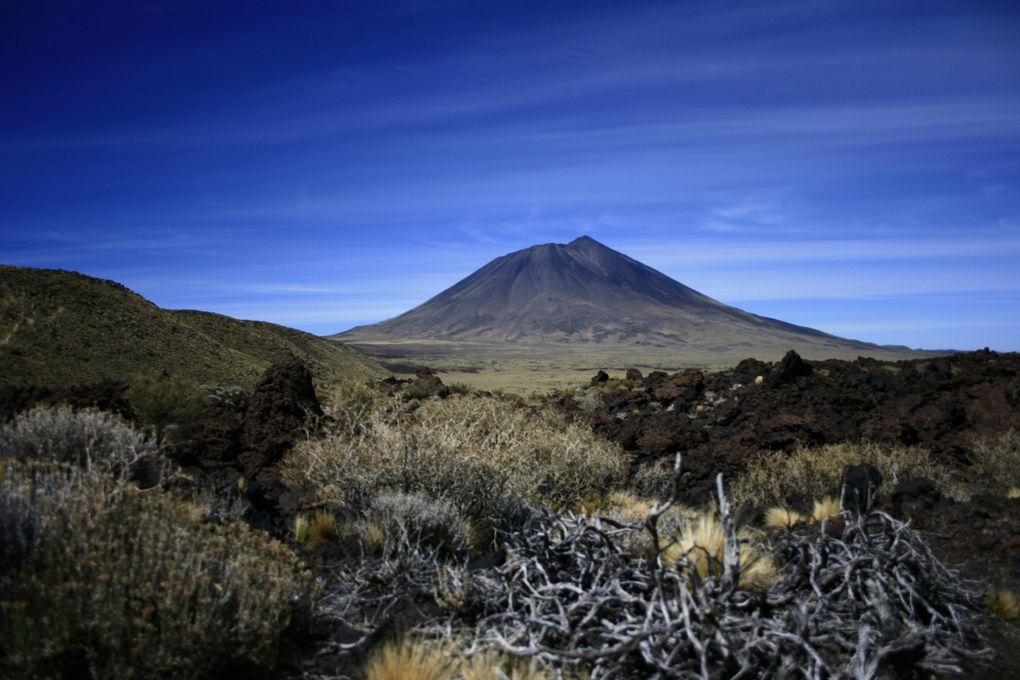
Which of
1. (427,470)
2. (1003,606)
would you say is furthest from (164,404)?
(1003,606)

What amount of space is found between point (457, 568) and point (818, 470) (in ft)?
20.2

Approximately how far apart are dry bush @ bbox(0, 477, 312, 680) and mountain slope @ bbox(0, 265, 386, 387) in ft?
33.2

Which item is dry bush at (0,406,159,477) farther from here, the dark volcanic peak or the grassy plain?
the dark volcanic peak

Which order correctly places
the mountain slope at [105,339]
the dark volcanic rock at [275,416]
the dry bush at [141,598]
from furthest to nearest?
the mountain slope at [105,339] → the dark volcanic rock at [275,416] → the dry bush at [141,598]

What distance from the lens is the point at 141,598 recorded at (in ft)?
9.34

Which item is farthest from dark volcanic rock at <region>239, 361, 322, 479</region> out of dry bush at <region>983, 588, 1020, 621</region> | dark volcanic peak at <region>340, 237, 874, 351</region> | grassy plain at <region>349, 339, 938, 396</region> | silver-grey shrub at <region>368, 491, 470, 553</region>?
dark volcanic peak at <region>340, 237, 874, 351</region>

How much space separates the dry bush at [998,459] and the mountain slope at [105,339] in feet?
47.0

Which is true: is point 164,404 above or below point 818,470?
above

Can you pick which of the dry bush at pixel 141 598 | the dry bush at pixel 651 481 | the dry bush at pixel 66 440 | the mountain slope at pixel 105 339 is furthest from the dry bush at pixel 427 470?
the mountain slope at pixel 105 339

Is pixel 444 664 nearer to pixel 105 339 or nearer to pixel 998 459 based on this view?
pixel 998 459

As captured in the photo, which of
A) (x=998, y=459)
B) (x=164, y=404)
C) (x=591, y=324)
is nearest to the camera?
(x=998, y=459)

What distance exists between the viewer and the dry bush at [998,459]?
335 inches

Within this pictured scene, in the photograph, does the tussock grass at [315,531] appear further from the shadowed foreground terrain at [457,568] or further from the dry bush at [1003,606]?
the dry bush at [1003,606]

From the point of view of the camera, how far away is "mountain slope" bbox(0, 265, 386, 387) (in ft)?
41.3
